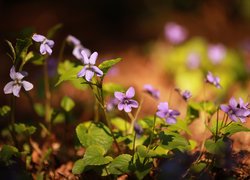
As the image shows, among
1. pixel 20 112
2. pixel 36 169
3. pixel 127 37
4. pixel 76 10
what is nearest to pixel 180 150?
pixel 36 169

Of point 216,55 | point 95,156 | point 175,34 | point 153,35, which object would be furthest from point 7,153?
point 153,35

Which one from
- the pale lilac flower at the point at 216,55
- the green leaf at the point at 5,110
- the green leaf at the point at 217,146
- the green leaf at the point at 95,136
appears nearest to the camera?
the green leaf at the point at 217,146

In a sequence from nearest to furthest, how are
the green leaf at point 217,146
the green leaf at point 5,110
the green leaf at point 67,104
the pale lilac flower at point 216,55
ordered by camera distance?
the green leaf at point 217,146 → the green leaf at point 5,110 → the green leaf at point 67,104 → the pale lilac flower at point 216,55

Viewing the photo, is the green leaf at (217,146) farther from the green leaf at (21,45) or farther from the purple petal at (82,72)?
the green leaf at (21,45)

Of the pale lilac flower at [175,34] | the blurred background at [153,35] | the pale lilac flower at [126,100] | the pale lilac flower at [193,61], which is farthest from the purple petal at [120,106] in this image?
the pale lilac flower at [175,34]

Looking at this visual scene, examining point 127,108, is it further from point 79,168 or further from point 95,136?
point 79,168

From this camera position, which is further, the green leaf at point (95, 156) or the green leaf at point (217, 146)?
the green leaf at point (95, 156)

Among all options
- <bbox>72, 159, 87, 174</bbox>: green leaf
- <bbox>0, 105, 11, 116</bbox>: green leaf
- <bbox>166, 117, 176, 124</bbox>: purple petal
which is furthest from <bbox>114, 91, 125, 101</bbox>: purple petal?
<bbox>0, 105, 11, 116</bbox>: green leaf
